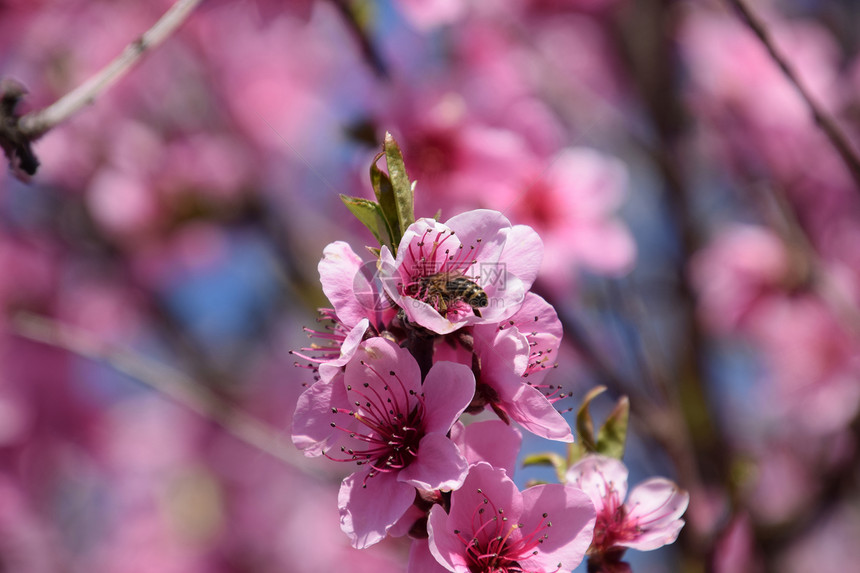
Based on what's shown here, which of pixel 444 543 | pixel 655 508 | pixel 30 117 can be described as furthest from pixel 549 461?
pixel 30 117

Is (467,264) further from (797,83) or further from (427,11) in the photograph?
(427,11)

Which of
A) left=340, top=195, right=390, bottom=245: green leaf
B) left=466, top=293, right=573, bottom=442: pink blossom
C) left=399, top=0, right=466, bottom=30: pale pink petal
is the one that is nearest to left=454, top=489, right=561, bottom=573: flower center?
left=466, top=293, right=573, bottom=442: pink blossom

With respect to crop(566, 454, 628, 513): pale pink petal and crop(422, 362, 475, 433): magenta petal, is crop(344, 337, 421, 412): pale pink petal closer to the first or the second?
crop(422, 362, 475, 433): magenta petal

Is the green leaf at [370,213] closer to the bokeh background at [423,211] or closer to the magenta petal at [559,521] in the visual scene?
the magenta petal at [559,521]

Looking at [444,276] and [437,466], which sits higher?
[444,276]

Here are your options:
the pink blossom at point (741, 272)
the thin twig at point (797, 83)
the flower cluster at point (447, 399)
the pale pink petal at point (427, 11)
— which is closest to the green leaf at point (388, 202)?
the flower cluster at point (447, 399)

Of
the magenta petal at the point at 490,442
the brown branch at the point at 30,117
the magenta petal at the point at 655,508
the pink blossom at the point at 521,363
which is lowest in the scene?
the magenta petal at the point at 655,508
